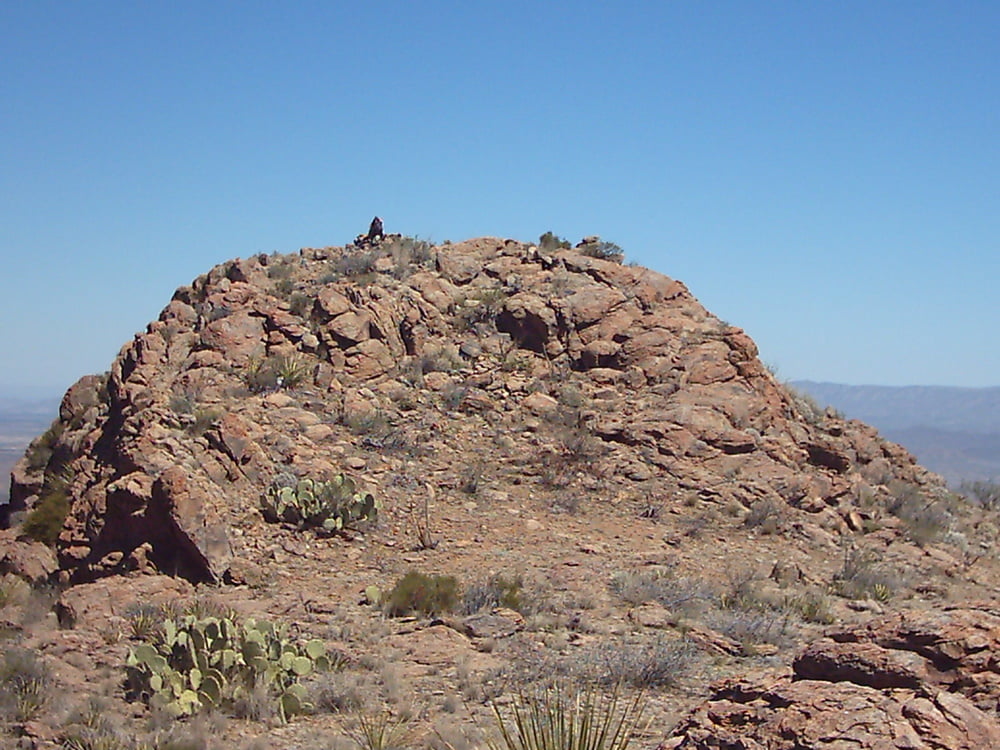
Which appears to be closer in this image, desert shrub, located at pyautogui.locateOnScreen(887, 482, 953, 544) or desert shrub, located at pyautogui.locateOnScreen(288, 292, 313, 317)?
desert shrub, located at pyautogui.locateOnScreen(887, 482, 953, 544)

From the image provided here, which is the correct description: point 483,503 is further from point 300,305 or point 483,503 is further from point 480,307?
point 300,305

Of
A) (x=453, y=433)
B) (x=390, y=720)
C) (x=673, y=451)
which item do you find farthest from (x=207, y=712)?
(x=673, y=451)

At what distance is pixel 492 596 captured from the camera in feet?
Result: 36.1

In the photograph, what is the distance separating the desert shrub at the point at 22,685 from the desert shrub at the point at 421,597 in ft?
11.7

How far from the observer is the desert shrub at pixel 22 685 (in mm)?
7414

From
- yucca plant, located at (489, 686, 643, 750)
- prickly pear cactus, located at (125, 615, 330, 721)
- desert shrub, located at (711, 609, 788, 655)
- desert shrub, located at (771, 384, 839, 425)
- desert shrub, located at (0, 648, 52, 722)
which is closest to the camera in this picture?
yucca plant, located at (489, 686, 643, 750)

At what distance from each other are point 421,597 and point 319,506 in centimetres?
304

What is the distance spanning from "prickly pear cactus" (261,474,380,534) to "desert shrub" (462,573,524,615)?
106 inches

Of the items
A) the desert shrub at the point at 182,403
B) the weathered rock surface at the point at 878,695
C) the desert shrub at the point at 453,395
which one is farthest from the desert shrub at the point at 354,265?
the weathered rock surface at the point at 878,695

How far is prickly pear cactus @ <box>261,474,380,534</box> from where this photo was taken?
43.7 feet

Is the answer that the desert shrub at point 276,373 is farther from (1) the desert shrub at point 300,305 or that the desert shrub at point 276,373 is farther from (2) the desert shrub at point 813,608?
(2) the desert shrub at point 813,608

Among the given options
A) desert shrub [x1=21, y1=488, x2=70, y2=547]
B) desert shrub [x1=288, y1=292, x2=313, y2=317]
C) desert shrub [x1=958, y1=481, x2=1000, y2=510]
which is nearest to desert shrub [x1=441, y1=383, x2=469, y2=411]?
desert shrub [x1=288, y1=292, x2=313, y2=317]

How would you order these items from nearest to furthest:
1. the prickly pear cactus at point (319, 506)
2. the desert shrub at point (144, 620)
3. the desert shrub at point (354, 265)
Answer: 1. the desert shrub at point (144, 620)
2. the prickly pear cactus at point (319, 506)
3. the desert shrub at point (354, 265)

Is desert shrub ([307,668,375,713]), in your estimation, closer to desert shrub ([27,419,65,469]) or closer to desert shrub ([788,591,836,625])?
desert shrub ([788,591,836,625])
